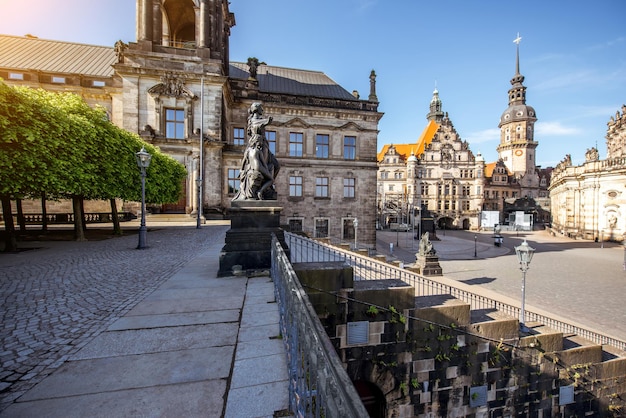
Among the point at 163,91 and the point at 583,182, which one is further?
the point at 583,182

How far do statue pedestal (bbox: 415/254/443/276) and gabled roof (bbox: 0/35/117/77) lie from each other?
118 feet

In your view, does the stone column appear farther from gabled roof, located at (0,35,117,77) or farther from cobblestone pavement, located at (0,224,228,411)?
cobblestone pavement, located at (0,224,228,411)

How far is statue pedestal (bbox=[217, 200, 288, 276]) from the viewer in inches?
236

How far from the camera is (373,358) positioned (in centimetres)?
645

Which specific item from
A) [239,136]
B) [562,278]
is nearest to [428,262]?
[562,278]

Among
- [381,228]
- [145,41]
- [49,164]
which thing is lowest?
[381,228]

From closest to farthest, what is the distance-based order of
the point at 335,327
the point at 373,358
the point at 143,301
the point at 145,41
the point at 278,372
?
the point at 278,372, the point at 143,301, the point at 335,327, the point at 373,358, the point at 145,41

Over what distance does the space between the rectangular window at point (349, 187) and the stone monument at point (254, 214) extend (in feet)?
66.4

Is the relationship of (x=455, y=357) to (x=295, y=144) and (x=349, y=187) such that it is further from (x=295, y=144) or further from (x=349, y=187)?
(x=295, y=144)

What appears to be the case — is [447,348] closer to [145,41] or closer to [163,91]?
[163,91]

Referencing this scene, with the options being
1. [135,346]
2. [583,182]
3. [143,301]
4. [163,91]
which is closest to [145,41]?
[163,91]

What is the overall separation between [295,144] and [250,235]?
21319 mm

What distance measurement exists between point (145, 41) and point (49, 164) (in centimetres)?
1668

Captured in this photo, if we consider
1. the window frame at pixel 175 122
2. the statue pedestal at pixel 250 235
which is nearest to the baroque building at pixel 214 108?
the window frame at pixel 175 122
